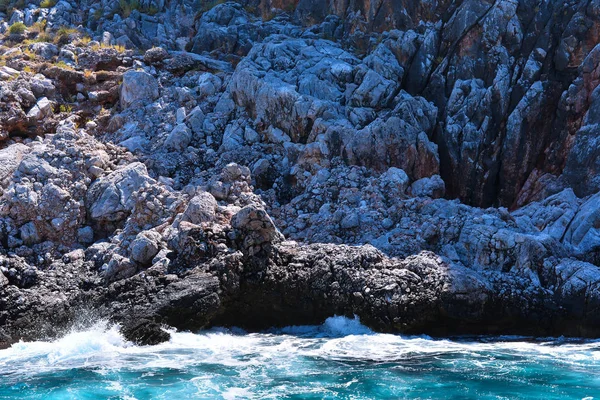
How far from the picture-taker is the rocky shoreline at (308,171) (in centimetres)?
1202

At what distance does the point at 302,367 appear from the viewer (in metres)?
10.1

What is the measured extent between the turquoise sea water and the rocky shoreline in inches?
18.2

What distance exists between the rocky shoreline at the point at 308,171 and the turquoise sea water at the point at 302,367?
46cm

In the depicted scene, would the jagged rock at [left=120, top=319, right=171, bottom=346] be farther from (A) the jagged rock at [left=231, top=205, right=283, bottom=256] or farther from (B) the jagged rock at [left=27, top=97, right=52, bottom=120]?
(B) the jagged rock at [left=27, top=97, right=52, bottom=120]

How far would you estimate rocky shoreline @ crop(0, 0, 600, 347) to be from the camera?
39.4 feet

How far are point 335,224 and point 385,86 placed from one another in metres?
5.03

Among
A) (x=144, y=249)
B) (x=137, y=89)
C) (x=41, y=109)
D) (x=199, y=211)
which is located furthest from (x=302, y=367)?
(x=41, y=109)

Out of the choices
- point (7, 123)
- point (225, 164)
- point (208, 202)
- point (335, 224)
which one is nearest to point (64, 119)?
point (7, 123)

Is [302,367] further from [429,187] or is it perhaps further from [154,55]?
[154,55]

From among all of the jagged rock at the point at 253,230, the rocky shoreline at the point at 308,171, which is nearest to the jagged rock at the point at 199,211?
the rocky shoreline at the point at 308,171

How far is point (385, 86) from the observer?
1703 cm

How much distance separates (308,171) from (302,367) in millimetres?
6438

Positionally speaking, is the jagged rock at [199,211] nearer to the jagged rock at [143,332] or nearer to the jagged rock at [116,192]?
the jagged rock at [116,192]

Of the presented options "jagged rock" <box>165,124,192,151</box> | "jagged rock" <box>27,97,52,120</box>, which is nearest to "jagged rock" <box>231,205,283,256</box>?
"jagged rock" <box>165,124,192,151</box>
